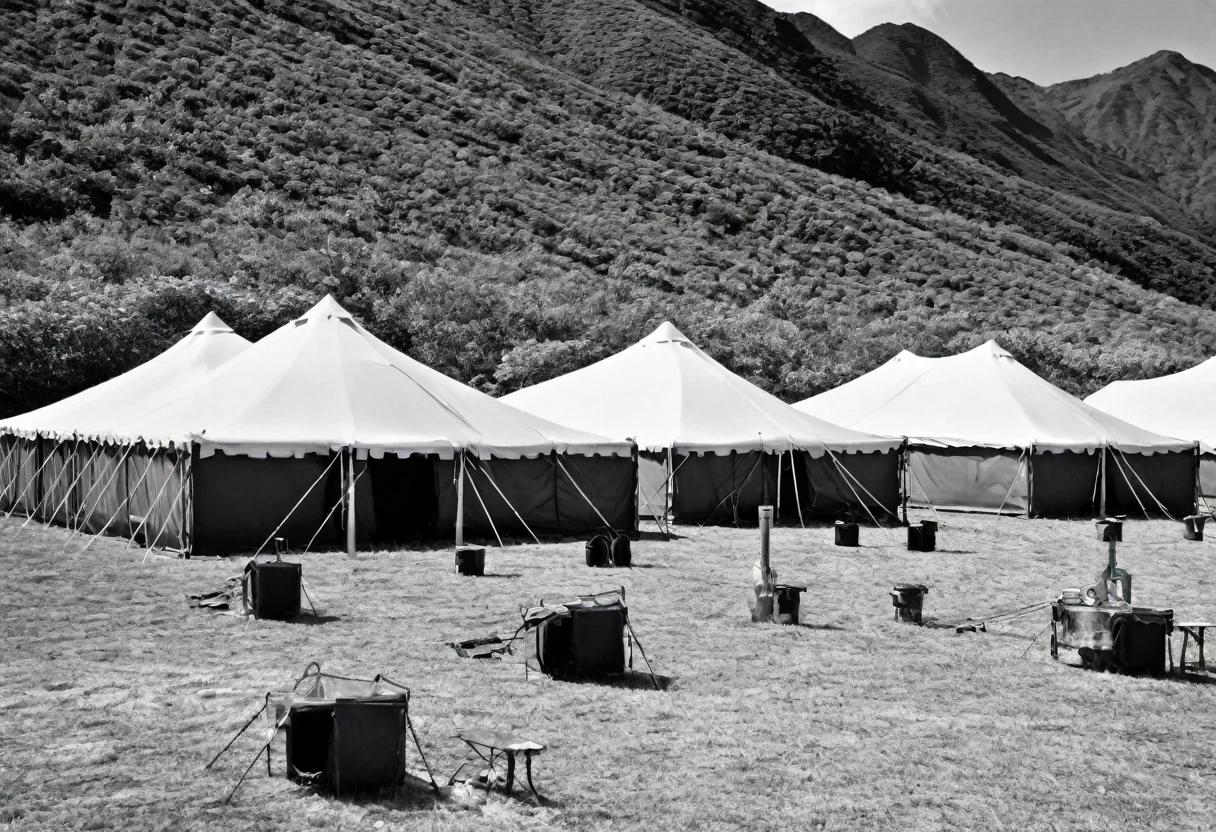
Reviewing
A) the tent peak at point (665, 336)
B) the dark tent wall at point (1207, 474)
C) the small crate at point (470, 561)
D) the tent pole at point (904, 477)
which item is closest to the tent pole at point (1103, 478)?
the tent pole at point (904, 477)

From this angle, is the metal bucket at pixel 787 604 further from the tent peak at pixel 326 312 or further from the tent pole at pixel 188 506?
the tent peak at pixel 326 312

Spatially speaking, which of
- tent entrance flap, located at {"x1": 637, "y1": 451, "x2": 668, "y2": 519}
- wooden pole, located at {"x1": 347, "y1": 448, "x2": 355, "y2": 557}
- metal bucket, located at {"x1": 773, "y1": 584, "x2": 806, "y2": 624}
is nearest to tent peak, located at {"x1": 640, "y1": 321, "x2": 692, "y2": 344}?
tent entrance flap, located at {"x1": 637, "y1": 451, "x2": 668, "y2": 519}

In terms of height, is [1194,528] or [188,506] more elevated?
[188,506]

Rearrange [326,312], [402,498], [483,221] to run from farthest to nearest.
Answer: [483,221] → [326,312] → [402,498]

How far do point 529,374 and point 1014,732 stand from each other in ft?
85.9

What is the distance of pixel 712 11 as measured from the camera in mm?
75000

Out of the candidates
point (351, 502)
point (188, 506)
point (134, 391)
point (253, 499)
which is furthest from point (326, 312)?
point (188, 506)

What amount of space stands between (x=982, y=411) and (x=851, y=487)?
4.15m

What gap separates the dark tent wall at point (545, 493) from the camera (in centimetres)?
1730

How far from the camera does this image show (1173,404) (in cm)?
2797

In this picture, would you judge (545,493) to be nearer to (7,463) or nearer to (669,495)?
(669,495)

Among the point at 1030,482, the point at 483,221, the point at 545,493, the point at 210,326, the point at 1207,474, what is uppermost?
the point at 483,221

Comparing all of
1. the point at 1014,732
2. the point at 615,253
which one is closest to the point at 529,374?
→ the point at 615,253

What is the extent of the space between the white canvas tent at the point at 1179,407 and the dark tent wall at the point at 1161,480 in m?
1.70
